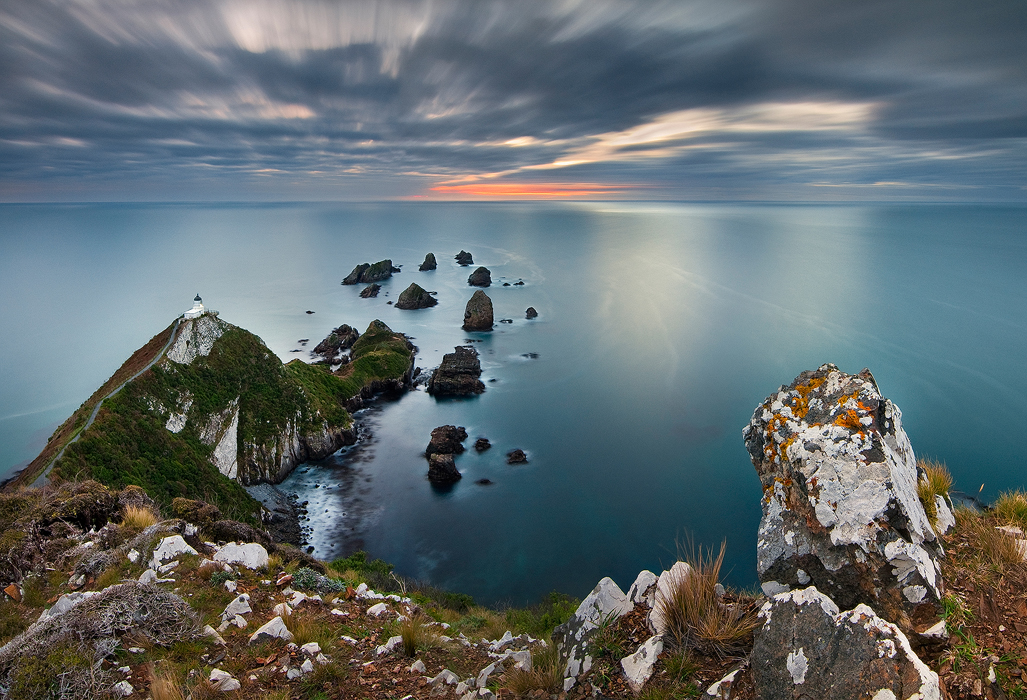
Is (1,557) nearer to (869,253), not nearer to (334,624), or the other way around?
(334,624)

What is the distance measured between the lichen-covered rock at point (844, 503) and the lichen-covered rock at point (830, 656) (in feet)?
3.64

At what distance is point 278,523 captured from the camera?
34.5m

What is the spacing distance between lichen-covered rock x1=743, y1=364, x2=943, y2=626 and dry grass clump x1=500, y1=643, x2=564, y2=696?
127 inches

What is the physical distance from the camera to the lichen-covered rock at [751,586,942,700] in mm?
4285

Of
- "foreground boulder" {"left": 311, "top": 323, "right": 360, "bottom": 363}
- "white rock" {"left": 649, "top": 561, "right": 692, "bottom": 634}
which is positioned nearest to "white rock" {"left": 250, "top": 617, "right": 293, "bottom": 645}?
"white rock" {"left": 649, "top": 561, "right": 692, "bottom": 634}

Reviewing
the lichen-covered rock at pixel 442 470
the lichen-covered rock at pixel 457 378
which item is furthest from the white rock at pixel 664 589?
the lichen-covered rock at pixel 457 378

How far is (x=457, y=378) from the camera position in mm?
60031

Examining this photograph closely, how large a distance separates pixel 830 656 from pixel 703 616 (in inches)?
56.9

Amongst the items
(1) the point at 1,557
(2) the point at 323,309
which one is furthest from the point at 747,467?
(2) the point at 323,309

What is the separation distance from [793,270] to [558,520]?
125m

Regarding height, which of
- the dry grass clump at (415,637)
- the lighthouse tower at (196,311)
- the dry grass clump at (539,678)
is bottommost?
the dry grass clump at (415,637)

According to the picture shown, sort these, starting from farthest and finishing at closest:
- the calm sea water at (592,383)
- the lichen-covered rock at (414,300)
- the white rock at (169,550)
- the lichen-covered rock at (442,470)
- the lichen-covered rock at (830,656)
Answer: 1. the lichen-covered rock at (414,300)
2. the lichen-covered rock at (442,470)
3. the calm sea water at (592,383)
4. the white rock at (169,550)
5. the lichen-covered rock at (830,656)

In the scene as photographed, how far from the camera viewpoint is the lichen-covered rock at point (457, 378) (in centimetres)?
5941

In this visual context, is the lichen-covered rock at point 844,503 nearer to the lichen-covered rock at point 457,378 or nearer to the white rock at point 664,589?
the white rock at point 664,589
